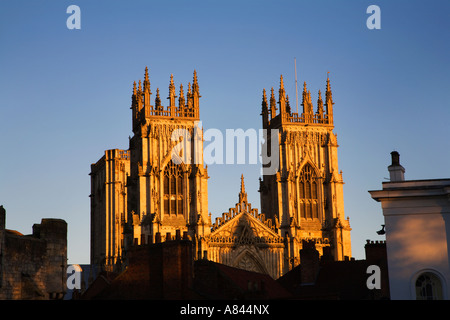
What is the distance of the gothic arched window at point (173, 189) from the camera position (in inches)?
3063

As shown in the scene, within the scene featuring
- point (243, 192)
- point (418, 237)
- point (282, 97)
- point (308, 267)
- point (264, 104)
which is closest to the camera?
point (418, 237)

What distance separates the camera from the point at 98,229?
10025 centimetres

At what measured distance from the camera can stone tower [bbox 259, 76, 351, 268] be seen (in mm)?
78375

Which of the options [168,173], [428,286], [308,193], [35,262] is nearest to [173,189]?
[168,173]

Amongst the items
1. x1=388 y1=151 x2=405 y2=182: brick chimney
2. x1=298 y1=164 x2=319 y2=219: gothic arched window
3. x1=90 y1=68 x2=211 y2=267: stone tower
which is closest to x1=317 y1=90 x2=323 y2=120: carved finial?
x1=298 y1=164 x2=319 y2=219: gothic arched window

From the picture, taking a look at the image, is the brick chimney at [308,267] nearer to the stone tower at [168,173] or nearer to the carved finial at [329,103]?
the stone tower at [168,173]

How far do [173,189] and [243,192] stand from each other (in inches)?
212

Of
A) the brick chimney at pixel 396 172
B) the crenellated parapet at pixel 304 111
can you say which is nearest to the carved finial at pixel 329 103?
the crenellated parapet at pixel 304 111

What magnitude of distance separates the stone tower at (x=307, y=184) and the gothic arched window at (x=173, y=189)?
7.47 m

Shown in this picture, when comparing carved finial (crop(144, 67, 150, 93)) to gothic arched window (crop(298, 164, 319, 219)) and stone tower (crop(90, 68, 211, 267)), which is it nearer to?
stone tower (crop(90, 68, 211, 267))

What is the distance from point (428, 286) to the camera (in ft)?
101

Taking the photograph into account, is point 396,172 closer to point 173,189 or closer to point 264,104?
point 173,189

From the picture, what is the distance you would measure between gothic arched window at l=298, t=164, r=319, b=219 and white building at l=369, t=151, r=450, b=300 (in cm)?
4862
